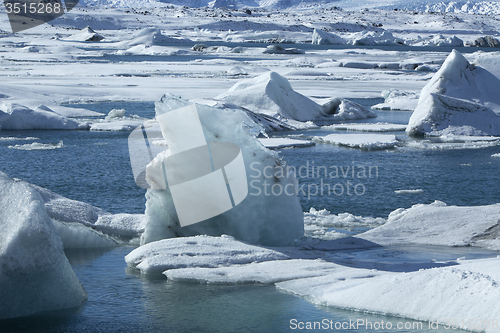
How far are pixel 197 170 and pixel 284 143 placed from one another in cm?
598

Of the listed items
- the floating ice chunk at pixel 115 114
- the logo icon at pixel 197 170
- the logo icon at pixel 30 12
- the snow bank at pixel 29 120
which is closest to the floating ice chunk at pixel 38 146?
the snow bank at pixel 29 120

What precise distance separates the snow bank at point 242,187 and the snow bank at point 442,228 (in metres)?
0.85

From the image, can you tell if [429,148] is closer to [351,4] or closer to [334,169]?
[334,169]

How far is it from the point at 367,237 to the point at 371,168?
3894 millimetres

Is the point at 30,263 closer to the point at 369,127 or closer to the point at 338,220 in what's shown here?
the point at 338,220

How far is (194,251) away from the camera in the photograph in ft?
15.7

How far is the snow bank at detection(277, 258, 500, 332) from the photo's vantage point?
3.53 metres

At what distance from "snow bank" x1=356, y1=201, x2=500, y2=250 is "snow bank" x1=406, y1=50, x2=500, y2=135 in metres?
6.80

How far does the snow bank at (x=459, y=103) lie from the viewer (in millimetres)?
12664

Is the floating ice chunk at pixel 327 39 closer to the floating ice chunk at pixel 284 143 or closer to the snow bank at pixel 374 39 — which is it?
the snow bank at pixel 374 39

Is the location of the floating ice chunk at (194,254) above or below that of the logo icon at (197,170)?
below

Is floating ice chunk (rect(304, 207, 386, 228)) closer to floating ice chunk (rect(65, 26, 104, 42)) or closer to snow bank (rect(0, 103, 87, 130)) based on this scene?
snow bank (rect(0, 103, 87, 130))

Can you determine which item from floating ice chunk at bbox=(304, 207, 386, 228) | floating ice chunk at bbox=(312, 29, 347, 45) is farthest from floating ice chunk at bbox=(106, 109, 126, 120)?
floating ice chunk at bbox=(312, 29, 347, 45)

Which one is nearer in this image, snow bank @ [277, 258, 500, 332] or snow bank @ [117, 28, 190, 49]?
snow bank @ [277, 258, 500, 332]
